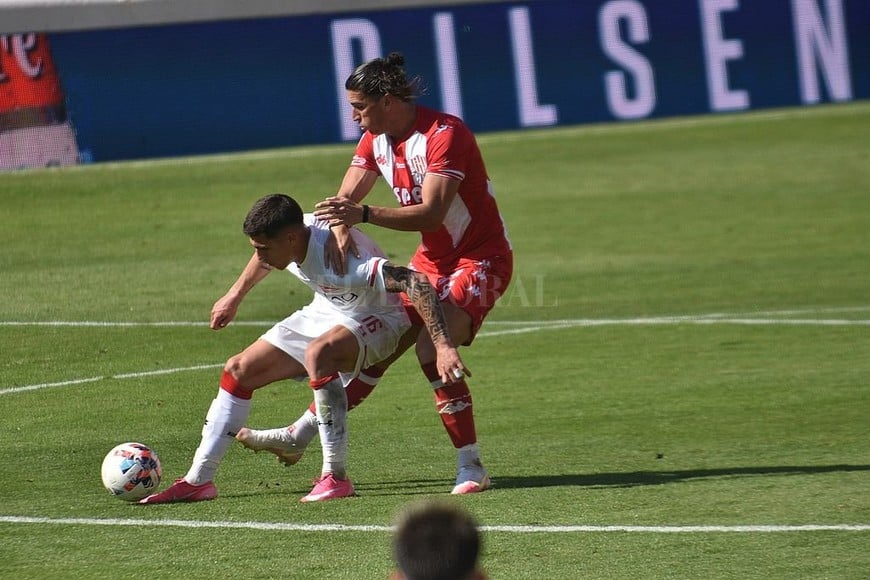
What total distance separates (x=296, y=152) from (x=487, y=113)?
3.05 m

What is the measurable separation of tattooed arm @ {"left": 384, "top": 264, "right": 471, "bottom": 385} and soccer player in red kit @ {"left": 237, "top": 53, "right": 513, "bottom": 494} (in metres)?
0.32

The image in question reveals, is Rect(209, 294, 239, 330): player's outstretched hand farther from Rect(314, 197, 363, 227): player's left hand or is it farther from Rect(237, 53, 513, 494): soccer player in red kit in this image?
Rect(314, 197, 363, 227): player's left hand

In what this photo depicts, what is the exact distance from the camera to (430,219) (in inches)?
319

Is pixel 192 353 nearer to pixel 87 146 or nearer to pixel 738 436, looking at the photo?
pixel 738 436

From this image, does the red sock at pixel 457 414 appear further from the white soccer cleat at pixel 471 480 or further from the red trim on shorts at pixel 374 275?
the red trim on shorts at pixel 374 275

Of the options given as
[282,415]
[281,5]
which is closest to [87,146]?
[281,5]

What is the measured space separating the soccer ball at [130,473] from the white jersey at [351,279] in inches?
50.4

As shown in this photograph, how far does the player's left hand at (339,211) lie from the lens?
755cm

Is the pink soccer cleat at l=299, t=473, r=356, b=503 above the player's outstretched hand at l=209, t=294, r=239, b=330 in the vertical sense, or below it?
below

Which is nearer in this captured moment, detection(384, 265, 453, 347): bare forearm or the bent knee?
detection(384, 265, 453, 347): bare forearm

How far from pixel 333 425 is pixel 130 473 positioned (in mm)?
1064

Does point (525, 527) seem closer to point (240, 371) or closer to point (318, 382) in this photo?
point (318, 382)

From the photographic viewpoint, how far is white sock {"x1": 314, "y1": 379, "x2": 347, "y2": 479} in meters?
7.58

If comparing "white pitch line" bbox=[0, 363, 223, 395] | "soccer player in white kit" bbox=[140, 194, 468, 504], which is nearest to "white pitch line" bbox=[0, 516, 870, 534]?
"soccer player in white kit" bbox=[140, 194, 468, 504]
